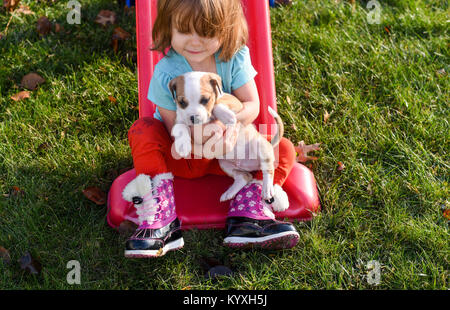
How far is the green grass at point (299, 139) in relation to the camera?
2484 mm

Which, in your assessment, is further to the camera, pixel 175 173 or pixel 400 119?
pixel 400 119

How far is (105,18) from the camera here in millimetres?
3918

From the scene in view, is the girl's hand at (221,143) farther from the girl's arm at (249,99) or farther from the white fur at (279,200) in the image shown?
the white fur at (279,200)

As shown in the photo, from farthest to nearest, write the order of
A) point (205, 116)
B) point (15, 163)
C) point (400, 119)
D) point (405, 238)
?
point (400, 119)
point (15, 163)
point (405, 238)
point (205, 116)

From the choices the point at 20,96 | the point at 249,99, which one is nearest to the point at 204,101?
the point at 249,99

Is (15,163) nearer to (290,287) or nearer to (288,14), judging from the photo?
(290,287)

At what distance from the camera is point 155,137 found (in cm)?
250

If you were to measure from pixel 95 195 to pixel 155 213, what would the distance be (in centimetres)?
53

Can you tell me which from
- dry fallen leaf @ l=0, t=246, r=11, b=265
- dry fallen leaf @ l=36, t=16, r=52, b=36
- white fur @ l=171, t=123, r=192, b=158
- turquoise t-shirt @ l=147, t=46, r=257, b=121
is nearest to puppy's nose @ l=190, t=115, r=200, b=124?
white fur @ l=171, t=123, r=192, b=158

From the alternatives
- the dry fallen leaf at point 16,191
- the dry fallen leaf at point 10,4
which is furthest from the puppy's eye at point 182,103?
the dry fallen leaf at point 10,4

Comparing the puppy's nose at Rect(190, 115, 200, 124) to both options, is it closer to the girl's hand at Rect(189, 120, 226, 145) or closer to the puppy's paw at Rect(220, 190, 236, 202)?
the girl's hand at Rect(189, 120, 226, 145)

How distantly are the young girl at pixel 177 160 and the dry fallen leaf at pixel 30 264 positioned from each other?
487 millimetres
